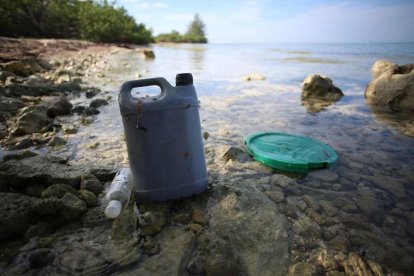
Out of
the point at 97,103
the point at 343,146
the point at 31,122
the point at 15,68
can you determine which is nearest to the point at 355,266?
the point at 343,146

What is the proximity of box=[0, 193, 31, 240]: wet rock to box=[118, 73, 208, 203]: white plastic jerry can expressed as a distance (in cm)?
79

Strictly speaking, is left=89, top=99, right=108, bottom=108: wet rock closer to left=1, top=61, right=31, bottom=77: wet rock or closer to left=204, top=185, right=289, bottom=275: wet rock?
left=1, top=61, right=31, bottom=77: wet rock

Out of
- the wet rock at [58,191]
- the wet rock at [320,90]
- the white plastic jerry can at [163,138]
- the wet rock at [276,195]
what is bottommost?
the wet rock at [320,90]

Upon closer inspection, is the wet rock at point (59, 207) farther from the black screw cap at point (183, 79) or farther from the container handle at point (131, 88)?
the black screw cap at point (183, 79)

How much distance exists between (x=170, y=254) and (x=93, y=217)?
2.33ft

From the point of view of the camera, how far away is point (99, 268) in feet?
5.52

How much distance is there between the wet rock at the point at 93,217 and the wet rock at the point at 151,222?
30 cm

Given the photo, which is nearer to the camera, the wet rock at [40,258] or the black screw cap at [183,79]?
the wet rock at [40,258]

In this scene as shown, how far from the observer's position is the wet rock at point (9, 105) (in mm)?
4676

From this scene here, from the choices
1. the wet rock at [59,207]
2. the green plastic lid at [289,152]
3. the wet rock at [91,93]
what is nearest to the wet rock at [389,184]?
the green plastic lid at [289,152]

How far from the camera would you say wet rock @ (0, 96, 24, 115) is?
4.68 meters

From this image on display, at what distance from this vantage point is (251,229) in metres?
2.09

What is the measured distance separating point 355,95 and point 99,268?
27.6ft

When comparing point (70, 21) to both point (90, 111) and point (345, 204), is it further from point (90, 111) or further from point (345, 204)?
point (345, 204)
